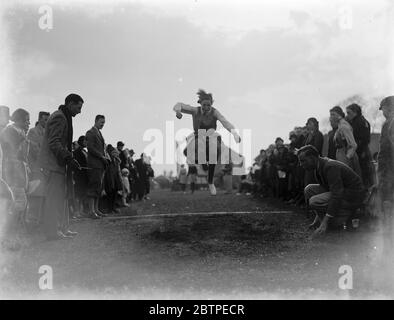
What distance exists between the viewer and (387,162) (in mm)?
5516

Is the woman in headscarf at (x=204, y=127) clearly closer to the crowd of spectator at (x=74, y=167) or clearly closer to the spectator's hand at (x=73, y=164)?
the crowd of spectator at (x=74, y=167)

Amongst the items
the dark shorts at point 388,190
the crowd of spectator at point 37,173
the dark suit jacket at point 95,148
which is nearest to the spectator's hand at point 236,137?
the dark suit jacket at point 95,148

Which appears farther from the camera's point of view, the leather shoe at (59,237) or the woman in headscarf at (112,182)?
the woman in headscarf at (112,182)

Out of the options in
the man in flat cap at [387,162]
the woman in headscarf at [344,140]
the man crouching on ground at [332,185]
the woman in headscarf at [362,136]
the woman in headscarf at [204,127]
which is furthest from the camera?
the woman in headscarf at [204,127]

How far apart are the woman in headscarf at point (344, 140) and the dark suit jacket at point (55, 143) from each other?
436 centimetres

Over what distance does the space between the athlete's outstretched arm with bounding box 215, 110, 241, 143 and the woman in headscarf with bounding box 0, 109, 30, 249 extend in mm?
3810

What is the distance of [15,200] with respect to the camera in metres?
6.76

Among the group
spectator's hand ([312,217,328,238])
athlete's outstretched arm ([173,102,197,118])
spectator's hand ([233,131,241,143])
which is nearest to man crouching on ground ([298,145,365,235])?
spectator's hand ([312,217,328,238])

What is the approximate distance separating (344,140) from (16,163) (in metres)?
5.32

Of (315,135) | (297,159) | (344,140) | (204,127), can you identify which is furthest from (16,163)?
(297,159)

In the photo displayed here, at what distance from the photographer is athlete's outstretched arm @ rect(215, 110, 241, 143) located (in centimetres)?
874

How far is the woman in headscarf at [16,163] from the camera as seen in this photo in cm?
671

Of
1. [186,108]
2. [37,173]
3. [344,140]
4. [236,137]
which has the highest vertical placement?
[186,108]

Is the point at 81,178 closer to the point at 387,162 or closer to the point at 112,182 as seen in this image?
the point at 112,182
